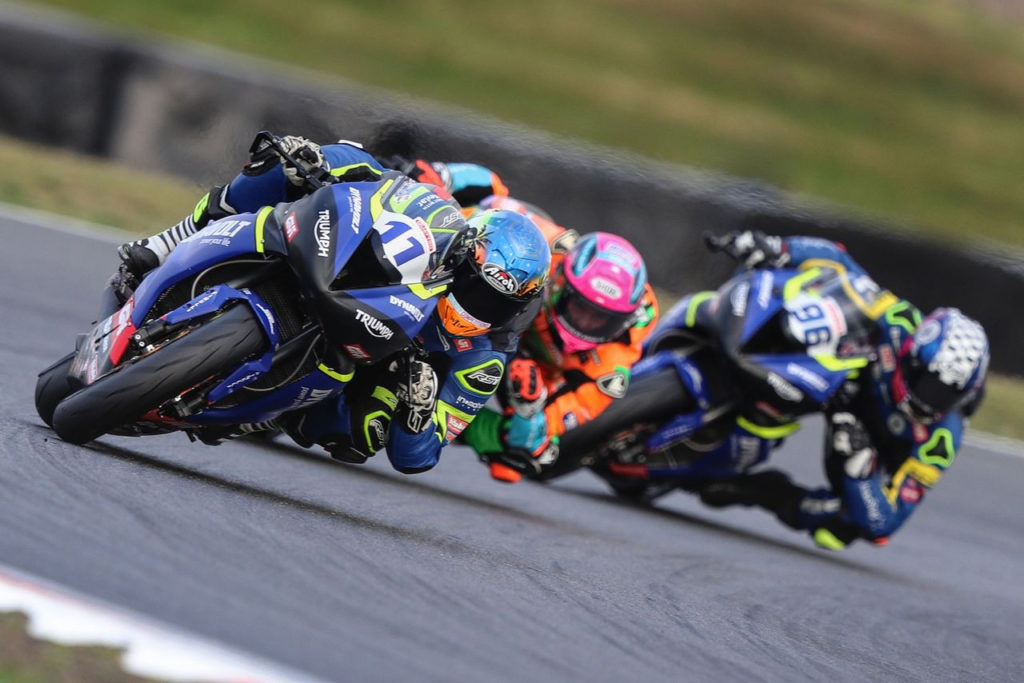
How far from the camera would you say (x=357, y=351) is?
5082 mm

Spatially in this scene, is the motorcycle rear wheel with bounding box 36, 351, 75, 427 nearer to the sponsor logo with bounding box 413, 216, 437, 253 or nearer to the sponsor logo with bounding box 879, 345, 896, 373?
the sponsor logo with bounding box 413, 216, 437, 253

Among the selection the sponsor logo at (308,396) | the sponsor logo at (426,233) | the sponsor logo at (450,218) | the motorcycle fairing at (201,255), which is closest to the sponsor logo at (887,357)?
the sponsor logo at (450,218)

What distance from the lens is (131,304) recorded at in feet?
17.3

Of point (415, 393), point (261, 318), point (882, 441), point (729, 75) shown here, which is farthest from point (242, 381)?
point (729, 75)

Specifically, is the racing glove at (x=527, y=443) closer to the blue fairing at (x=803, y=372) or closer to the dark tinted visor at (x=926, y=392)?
the blue fairing at (x=803, y=372)

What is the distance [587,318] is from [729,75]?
14.2 m

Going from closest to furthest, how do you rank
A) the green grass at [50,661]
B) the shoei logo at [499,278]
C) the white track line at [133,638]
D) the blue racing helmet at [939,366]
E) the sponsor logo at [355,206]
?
1. the green grass at [50,661]
2. the white track line at [133,638]
3. the sponsor logo at [355,206]
4. the shoei logo at [499,278]
5. the blue racing helmet at [939,366]

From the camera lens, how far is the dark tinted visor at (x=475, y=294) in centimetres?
573

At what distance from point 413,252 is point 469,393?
1166 millimetres

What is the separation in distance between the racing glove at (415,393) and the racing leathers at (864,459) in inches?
110

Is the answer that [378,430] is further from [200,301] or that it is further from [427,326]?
[200,301]

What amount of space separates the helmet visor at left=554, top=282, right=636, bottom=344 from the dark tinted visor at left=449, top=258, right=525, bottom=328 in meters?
0.90

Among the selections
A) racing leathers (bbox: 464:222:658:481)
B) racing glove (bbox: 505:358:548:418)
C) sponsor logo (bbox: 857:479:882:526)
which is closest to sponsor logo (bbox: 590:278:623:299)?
racing leathers (bbox: 464:222:658:481)

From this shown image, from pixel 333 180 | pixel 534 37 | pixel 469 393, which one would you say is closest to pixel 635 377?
pixel 469 393
